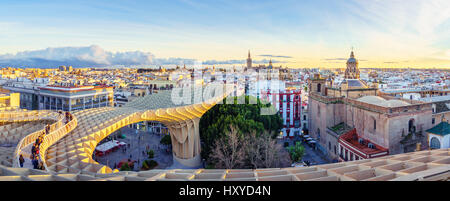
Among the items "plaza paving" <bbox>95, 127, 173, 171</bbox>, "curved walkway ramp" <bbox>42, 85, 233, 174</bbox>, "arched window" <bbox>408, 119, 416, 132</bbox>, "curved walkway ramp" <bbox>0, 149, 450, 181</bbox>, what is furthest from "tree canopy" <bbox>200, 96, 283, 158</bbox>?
"curved walkway ramp" <bbox>0, 149, 450, 181</bbox>

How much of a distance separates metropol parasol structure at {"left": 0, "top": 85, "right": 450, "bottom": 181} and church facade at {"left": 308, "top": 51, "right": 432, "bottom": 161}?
8.36m

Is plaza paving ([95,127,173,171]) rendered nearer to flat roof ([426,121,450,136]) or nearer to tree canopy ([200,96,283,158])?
tree canopy ([200,96,283,158])

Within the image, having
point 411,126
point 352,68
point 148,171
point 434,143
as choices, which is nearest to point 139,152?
point 148,171

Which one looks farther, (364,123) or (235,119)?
(235,119)

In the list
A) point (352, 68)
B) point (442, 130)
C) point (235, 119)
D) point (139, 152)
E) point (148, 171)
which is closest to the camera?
point (148, 171)

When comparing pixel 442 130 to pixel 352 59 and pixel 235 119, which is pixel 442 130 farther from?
pixel 352 59

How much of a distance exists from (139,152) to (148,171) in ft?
77.7

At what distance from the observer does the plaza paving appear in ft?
88.3

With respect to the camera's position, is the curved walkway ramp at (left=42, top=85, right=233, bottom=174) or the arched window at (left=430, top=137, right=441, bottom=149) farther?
the arched window at (left=430, top=137, right=441, bottom=149)

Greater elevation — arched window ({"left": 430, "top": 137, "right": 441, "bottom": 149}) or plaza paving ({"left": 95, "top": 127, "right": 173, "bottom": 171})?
arched window ({"left": 430, "top": 137, "right": 441, "bottom": 149})

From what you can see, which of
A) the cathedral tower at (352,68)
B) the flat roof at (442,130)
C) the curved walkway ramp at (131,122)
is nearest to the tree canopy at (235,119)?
the curved walkway ramp at (131,122)

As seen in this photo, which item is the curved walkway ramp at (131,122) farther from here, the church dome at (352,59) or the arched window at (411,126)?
the church dome at (352,59)

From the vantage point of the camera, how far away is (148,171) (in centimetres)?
792

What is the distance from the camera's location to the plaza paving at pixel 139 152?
88.3 feet
